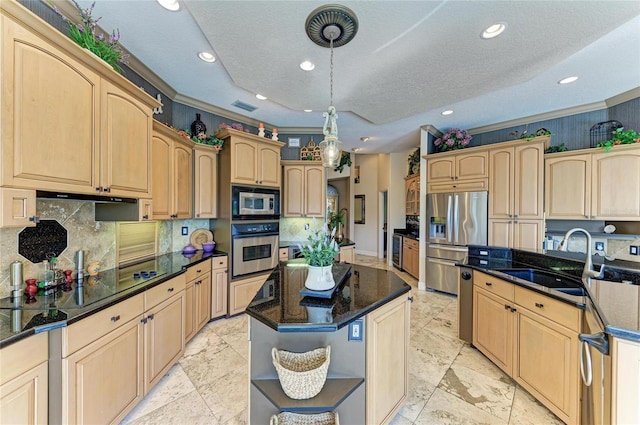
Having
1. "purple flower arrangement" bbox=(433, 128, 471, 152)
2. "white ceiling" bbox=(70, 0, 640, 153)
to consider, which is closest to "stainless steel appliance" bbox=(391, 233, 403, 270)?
"purple flower arrangement" bbox=(433, 128, 471, 152)

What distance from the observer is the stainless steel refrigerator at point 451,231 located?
3.95 m

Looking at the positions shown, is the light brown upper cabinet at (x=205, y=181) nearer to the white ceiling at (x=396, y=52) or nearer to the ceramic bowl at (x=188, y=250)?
the ceramic bowl at (x=188, y=250)

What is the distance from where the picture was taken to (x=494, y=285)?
222cm

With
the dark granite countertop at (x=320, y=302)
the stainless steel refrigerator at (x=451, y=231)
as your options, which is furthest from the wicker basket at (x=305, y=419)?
the stainless steel refrigerator at (x=451, y=231)

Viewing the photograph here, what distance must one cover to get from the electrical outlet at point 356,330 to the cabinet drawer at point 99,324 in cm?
148

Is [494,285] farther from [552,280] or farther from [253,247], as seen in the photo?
[253,247]

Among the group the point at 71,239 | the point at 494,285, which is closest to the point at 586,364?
the point at 494,285

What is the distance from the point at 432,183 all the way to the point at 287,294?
3.89 metres

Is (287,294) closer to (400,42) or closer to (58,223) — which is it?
(58,223)

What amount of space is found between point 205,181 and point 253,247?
1112mm

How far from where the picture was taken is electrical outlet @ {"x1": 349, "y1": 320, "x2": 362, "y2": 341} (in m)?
1.36

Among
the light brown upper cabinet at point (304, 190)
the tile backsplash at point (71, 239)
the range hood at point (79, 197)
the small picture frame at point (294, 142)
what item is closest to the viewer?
the range hood at point (79, 197)

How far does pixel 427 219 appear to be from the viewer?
4531mm

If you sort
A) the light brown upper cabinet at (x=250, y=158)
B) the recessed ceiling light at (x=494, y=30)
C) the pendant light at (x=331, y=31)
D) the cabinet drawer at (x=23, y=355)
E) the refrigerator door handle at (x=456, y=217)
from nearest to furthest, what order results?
1. the cabinet drawer at (x=23, y=355)
2. the pendant light at (x=331, y=31)
3. the recessed ceiling light at (x=494, y=30)
4. the light brown upper cabinet at (x=250, y=158)
5. the refrigerator door handle at (x=456, y=217)
